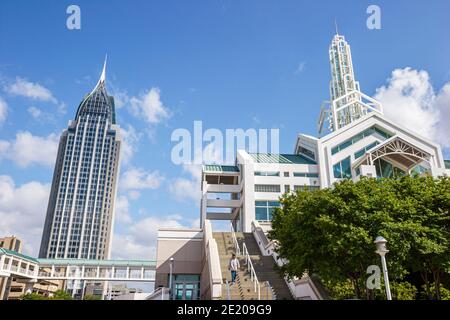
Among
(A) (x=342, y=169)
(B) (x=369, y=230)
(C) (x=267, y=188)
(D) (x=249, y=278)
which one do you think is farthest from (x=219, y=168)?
(B) (x=369, y=230)

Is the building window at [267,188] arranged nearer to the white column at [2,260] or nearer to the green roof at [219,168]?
the green roof at [219,168]

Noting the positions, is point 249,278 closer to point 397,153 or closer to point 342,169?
point 342,169

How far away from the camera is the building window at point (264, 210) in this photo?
3852 centimetres

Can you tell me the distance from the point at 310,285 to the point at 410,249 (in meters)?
4.68

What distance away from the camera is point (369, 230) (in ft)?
40.7

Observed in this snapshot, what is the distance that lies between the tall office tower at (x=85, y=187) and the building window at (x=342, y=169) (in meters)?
102

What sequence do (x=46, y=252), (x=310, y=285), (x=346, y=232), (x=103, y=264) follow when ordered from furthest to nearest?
1. (x=46, y=252)
2. (x=103, y=264)
3. (x=310, y=285)
4. (x=346, y=232)

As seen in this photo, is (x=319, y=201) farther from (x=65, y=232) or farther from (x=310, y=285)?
(x=65, y=232)

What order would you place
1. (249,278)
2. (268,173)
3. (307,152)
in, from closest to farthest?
1. (249,278)
2. (268,173)
3. (307,152)

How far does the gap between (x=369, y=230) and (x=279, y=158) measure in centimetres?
3153

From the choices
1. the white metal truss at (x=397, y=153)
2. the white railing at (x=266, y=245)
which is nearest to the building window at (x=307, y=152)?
the white metal truss at (x=397, y=153)

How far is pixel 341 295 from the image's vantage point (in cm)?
1432

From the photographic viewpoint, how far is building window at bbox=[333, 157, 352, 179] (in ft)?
131
